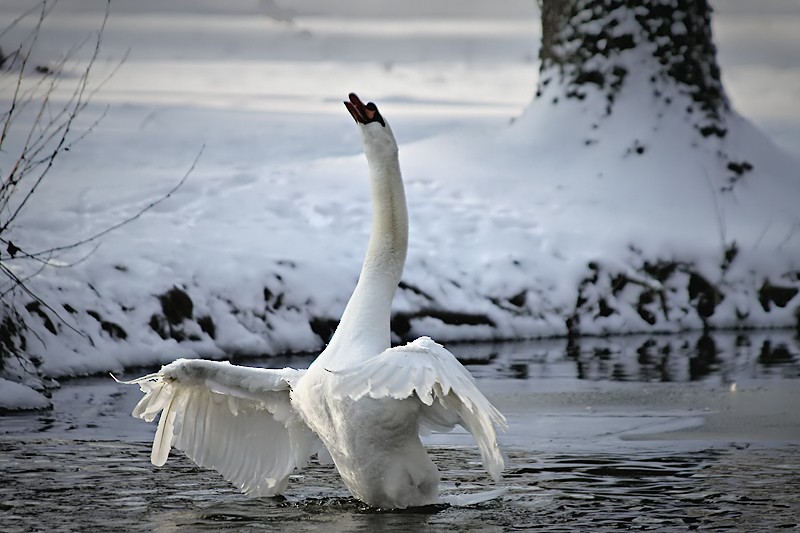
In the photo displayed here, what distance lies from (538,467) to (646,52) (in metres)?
12.7

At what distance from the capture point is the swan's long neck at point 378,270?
6695mm

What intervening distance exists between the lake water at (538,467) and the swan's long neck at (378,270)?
0.84m

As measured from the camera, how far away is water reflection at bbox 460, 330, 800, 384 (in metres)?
11.3

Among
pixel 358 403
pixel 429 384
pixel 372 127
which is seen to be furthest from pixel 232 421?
pixel 429 384

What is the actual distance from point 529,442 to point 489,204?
864 centimetres

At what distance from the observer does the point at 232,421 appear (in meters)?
Answer: 7.61

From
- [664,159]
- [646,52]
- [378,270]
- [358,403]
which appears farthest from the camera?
[646,52]

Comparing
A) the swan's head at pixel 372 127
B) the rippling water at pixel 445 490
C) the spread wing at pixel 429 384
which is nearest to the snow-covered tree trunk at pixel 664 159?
the rippling water at pixel 445 490

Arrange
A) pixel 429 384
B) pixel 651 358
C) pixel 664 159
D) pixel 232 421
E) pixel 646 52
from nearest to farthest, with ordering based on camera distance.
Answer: pixel 429 384 → pixel 232 421 → pixel 651 358 → pixel 664 159 → pixel 646 52

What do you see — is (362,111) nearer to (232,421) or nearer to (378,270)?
(378,270)

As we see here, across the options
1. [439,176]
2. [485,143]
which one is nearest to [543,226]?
[439,176]

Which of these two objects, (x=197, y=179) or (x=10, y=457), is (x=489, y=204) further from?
(x=10, y=457)

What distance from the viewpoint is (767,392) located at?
1025 centimetres

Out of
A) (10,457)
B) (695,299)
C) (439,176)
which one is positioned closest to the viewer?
(10,457)
